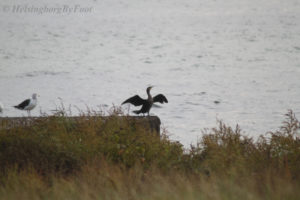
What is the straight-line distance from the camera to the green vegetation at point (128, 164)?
21.9 ft

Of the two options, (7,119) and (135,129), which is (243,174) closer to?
(135,129)

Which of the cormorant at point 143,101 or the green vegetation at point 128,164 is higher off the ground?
the cormorant at point 143,101

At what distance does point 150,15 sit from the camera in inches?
2079

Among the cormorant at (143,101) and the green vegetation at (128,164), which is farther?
the cormorant at (143,101)

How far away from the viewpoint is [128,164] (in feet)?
28.4

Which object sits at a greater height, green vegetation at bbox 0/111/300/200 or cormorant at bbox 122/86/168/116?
cormorant at bbox 122/86/168/116

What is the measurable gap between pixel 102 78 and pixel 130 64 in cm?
553

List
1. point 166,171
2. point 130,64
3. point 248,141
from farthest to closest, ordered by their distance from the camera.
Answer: point 130,64 < point 248,141 < point 166,171

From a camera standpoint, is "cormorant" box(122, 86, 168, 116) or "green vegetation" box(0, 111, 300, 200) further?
"cormorant" box(122, 86, 168, 116)

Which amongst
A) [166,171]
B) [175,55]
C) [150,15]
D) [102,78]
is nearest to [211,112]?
[102,78]

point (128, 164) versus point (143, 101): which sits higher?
point (143, 101)

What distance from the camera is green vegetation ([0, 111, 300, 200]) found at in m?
6.69

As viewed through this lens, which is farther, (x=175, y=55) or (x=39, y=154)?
(x=175, y=55)

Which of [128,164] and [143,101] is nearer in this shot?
[128,164]
